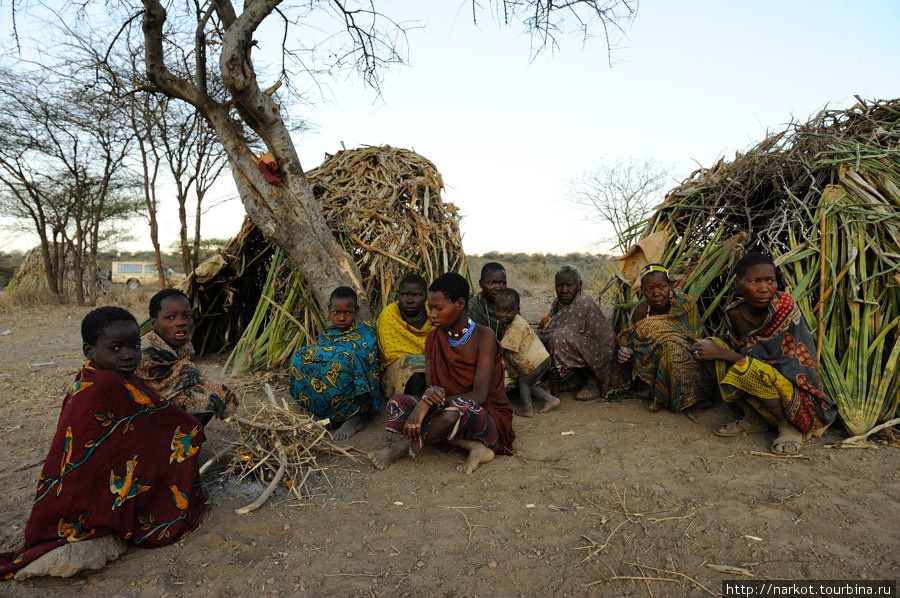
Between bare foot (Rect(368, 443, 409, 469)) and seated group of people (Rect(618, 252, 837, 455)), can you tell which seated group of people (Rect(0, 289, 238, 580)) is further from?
seated group of people (Rect(618, 252, 837, 455))

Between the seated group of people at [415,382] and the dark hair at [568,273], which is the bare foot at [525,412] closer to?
A: the seated group of people at [415,382]

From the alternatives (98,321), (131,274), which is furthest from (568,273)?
(131,274)

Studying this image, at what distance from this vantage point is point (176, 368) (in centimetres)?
273

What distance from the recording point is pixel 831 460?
2.72 meters

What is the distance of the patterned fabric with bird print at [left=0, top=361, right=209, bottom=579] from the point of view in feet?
6.22

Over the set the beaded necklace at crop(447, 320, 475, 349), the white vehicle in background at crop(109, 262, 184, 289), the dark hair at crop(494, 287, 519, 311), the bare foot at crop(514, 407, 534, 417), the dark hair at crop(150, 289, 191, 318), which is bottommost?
the bare foot at crop(514, 407, 534, 417)

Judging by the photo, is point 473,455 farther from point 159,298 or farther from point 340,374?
point 159,298

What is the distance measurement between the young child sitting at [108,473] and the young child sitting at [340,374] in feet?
3.57

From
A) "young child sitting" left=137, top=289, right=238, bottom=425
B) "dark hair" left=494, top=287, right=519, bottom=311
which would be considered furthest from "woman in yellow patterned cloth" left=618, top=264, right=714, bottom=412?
"young child sitting" left=137, top=289, right=238, bottom=425

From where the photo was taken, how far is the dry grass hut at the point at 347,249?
4668 millimetres

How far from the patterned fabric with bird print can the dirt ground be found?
0.11 m

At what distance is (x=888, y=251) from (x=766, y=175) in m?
1.01

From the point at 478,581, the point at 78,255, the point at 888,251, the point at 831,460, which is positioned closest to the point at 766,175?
the point at 888,251

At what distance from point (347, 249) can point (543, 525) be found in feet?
10.6
